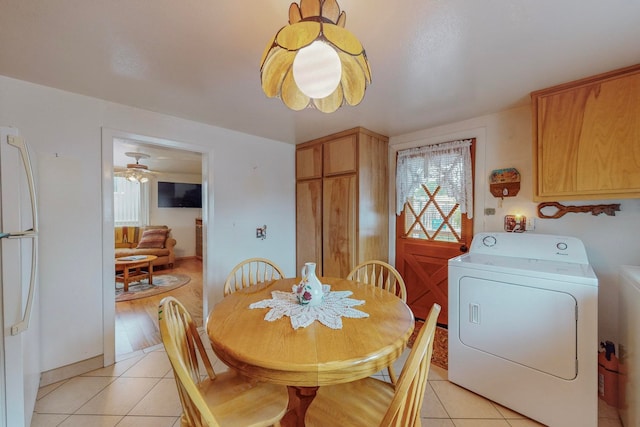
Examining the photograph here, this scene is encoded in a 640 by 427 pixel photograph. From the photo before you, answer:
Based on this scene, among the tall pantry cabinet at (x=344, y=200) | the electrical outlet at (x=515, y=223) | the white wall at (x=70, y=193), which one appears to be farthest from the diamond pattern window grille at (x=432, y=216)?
the white wall at (x=70, y=193)

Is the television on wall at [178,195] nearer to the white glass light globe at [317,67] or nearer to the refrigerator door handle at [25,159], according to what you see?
the refrigerator door handle at [25,159]

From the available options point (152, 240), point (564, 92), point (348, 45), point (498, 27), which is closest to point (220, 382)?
point (348, 45)

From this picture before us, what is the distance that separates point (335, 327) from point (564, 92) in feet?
7.18

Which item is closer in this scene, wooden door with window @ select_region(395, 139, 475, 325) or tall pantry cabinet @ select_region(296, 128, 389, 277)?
wooden door with window @ select_region(395, 139, 475, 325)

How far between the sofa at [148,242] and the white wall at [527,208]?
5.08m

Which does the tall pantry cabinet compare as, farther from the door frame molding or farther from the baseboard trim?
the baseboard trim

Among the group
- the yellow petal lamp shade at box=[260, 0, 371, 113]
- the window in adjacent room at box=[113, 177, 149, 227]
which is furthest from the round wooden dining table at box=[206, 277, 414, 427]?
the window in adjacent room at box=[113, 177, 149, 227]

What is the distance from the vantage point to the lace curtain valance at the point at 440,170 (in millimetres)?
2471

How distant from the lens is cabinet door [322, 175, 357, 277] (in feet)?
9.00

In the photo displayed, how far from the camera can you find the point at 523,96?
1.96 m

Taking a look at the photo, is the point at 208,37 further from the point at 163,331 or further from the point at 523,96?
the point at 523,96

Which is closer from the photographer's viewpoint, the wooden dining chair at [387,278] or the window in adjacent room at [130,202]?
the wooden dining chair at [387,278]

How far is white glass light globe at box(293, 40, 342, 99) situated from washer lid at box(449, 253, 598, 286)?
63.2 inches

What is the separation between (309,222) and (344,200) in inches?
25.0
